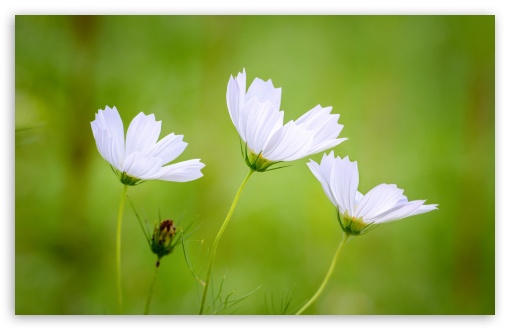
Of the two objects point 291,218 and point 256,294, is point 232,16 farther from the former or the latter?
point 256,294

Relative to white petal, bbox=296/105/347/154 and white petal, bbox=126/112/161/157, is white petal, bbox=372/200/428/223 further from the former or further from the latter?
white petal, bbox=126/112/161/157

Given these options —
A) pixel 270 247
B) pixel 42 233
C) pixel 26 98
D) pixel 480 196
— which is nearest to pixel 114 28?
pixel 26 98

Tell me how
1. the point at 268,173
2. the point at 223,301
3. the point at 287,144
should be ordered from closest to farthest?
the point at 287,144 < the point at 223,301 < the point at 268,173

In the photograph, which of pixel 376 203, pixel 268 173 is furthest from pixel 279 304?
pixel 376 203

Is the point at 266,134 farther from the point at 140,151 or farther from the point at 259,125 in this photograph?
the point at 140,151

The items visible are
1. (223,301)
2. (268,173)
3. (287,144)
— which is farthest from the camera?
(268,173)

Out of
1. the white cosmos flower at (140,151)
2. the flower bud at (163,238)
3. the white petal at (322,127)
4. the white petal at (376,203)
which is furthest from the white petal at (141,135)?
the white petal at (376,203)

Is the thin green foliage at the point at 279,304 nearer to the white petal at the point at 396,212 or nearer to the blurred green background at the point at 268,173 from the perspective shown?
the blurred green background at the point at 268,173
